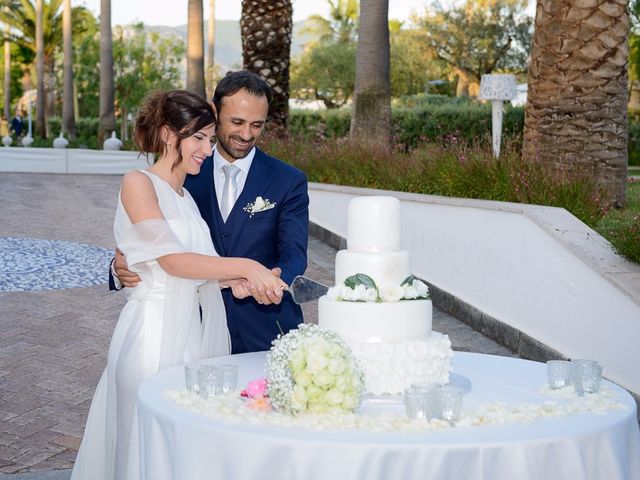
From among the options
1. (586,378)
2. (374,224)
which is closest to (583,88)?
(586,378)

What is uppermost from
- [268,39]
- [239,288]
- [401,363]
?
[268,39]

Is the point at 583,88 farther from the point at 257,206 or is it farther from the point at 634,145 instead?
the point at 634,145

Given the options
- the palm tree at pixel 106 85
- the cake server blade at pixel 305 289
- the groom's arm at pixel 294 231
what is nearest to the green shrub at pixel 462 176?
the groom's arm at pixel 294 231

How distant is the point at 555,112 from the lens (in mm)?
12406

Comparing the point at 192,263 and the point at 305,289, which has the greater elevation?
the point at 192,263

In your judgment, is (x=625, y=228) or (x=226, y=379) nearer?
(x=226, y=379)

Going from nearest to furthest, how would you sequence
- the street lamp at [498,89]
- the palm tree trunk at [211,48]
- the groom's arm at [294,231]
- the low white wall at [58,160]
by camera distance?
the groom's arm at [294,231] → the street lamp at [498,89] → the low white wall at [58,160] → the palm tree trunk at [211,48]

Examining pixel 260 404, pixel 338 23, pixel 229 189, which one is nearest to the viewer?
pixel 260 404

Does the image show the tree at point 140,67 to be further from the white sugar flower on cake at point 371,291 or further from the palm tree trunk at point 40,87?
the white sugar flower on cake at point 371,291

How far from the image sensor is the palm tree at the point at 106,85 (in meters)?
38.0

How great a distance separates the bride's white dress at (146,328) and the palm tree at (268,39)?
16.5 metres

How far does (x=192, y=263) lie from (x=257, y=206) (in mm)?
803

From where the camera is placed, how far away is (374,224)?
4004 mm

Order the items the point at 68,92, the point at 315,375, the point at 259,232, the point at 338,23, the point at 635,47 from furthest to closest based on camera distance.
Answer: the point at 338,23 < the point at 68,92 < the point at 635,47 < the point at 259,232 < the point at 315,375
